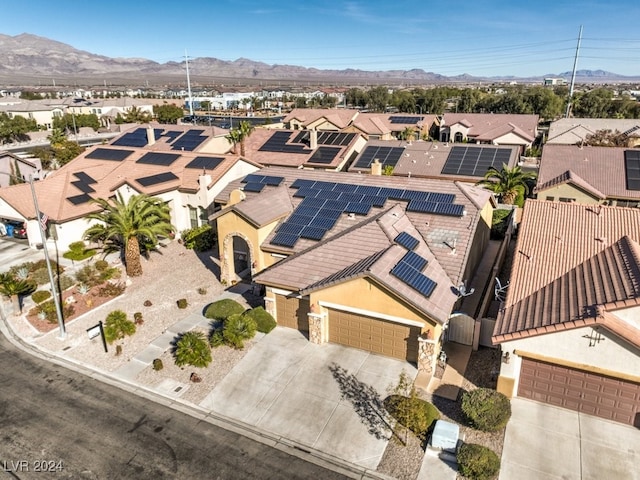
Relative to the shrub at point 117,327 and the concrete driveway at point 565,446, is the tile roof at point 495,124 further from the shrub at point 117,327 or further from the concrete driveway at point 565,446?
the shrub at point 117,327

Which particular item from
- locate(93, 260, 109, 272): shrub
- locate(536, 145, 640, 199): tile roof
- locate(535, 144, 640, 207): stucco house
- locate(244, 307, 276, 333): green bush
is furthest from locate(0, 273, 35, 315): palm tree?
locate(536, 145, 640, 199): tile roof

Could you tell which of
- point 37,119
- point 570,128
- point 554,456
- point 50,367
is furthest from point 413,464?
point 37,119

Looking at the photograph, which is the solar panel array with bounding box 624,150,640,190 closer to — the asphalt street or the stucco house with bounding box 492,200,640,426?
the stucco house with bounding box 492,200,640,426

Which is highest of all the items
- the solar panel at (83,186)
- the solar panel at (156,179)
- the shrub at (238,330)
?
the solar panel at (156,179)

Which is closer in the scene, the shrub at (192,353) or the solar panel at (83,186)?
the shrub at (192,353)

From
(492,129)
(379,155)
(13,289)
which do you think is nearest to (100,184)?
(13,289)

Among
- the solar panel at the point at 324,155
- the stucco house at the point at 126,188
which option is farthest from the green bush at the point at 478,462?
the solar panel at the point at 324,155

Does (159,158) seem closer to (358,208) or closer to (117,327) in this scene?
(117,327)
